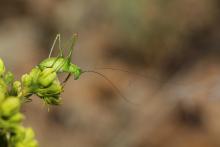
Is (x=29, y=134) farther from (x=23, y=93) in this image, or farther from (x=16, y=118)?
(x=23, y=93)

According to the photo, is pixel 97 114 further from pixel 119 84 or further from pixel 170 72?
pixel 170 72

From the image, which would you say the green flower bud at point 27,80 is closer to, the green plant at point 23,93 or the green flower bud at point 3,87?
the green plant at point 23,93

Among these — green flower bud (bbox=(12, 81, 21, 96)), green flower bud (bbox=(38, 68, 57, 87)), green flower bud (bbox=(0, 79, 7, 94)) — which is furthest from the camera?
green flower bud (bbox=(38, 68, 57, 87))

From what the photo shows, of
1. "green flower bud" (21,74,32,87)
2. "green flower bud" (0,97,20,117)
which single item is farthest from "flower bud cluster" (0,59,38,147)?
"green flower bud" (21,74,32,87)

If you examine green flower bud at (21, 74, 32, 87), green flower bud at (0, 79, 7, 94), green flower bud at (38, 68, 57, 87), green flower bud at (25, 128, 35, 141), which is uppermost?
green flower bud at (38, 68, 57, 87)

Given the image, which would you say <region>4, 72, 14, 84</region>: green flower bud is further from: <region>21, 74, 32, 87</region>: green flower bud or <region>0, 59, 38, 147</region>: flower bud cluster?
<region>0, 59, 38, 147</region>: flower bud cluster

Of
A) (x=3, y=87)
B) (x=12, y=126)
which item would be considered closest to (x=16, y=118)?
(x=12, y=126)
